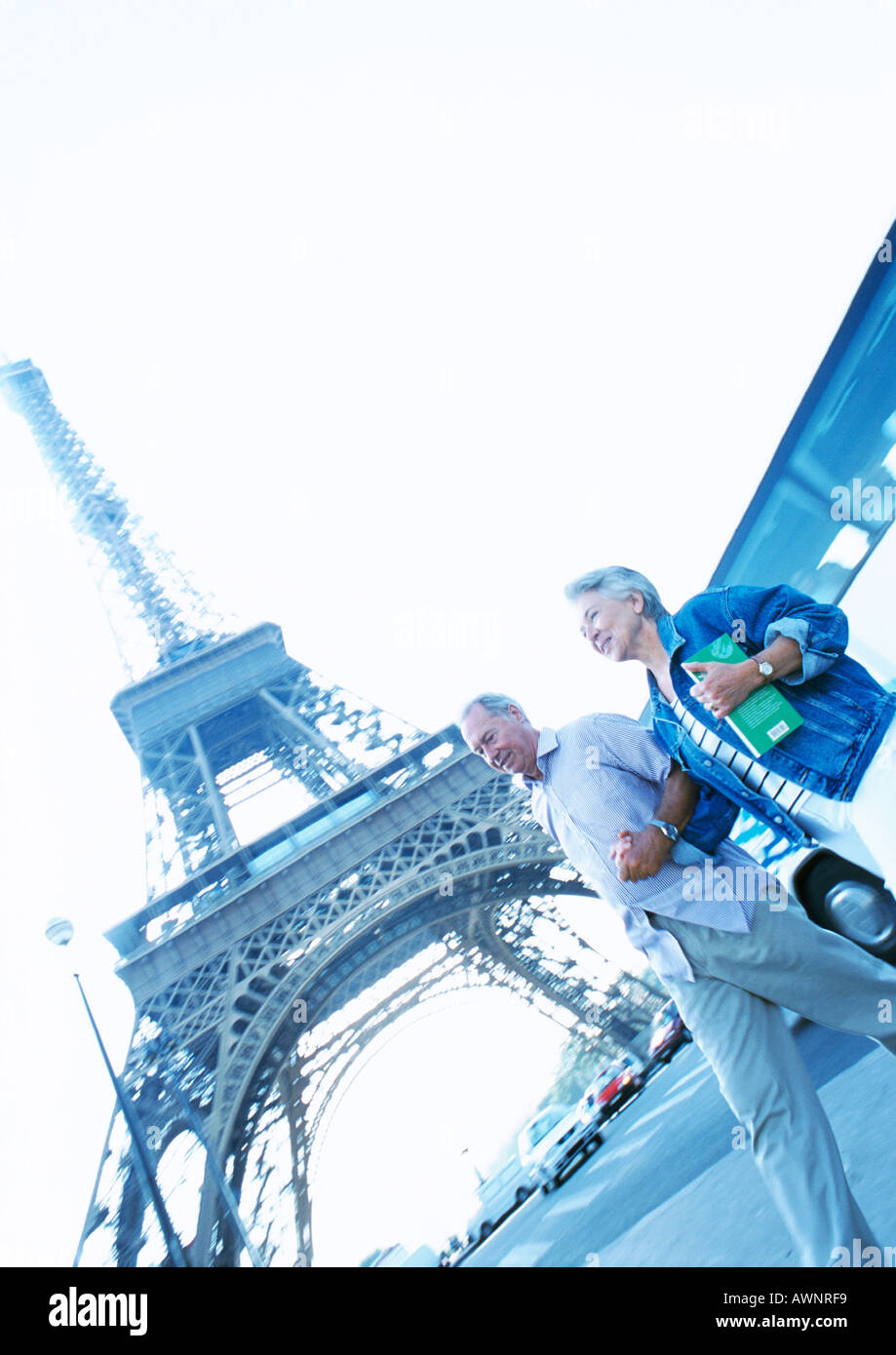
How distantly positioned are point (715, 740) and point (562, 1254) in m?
2.97

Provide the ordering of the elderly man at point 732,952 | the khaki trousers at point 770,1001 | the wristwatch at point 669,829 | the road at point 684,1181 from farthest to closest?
the road at point 684,1181
the wristwatch at point 669,829
the khaki trousers at point 770,1001
the elderly man at point 732,952

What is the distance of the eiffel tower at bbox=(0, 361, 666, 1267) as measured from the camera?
1370 centimetres

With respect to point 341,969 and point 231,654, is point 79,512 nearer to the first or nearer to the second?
point 231,654

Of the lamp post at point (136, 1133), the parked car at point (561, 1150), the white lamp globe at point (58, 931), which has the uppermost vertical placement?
the white lamp globe at point (58, 931)

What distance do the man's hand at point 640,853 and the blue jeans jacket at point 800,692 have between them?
0.24m

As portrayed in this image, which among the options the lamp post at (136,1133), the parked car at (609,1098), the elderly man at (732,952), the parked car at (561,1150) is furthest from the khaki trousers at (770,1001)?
the parked car at (609,1098)

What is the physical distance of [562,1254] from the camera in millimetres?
3842

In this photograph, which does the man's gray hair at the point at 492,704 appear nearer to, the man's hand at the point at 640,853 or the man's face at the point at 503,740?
the man's face at the point at 503,740

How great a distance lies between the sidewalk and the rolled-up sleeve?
1294 mm

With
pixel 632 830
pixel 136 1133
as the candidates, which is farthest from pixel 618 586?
pixel 136 1133

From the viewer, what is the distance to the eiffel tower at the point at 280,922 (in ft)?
44.9

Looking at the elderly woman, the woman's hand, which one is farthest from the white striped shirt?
the woman's hand
